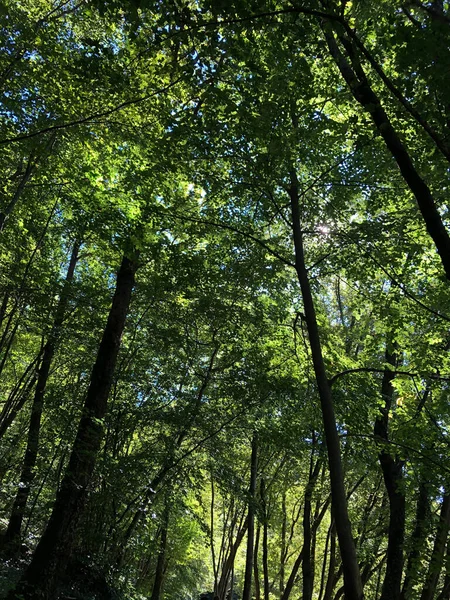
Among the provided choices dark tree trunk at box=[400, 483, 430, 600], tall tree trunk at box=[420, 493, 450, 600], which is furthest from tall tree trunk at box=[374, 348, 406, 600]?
tall tree trunk at box=[420, 493, 450, 600]

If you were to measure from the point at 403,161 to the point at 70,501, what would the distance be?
5540 millimetres

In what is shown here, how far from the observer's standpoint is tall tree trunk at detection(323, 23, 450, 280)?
2684 millimetres

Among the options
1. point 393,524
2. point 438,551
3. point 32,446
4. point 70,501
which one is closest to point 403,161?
point 438,551

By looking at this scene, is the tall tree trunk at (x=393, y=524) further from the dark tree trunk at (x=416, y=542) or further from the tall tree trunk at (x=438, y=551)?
the tall tree trunk at (x=438, y=551)

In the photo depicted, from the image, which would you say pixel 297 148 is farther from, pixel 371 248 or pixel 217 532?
pixel 217 532

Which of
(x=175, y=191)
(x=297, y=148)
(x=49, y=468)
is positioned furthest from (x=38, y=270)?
(x=297, y=148)

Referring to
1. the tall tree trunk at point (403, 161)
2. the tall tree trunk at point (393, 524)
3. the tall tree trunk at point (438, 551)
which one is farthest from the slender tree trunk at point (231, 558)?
the tall tree trunk at point (403, 161)

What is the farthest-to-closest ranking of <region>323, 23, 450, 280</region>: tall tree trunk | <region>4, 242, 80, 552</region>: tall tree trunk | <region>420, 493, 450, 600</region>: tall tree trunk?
<region>4, 242, 80, 552</region>: tall tree trunk < <region>420, 493, 450, 600</region>: tall tree trunk < <region>323, 23, 450, 280</region>: tall tree trunk

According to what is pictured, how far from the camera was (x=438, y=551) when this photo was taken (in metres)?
4.95

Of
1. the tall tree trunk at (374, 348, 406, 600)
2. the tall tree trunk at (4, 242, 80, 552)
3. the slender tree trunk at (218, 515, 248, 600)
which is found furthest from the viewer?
the slender tree trunk at (218, 515, 248, 600)

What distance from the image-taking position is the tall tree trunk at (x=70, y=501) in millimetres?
4984

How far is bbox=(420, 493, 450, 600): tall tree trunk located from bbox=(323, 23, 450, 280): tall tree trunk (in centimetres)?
337

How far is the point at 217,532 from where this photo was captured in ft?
64.7

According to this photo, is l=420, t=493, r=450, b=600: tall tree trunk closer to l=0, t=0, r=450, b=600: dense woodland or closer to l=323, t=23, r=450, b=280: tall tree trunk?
l=0, t=0, r=450, b=600: dense woodland
